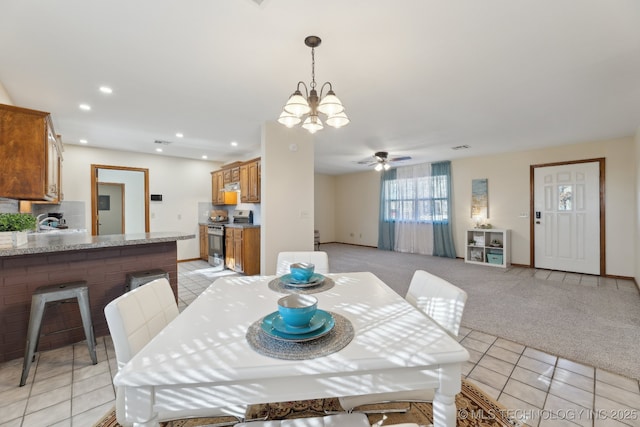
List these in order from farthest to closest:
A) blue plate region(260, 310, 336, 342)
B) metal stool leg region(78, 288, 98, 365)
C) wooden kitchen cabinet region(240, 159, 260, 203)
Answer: wooden kitchen cabinet region(240, 159, 260, 203), metal stool leg region(78, 288, 98, 365), blue plate region(260, 310, 336, 342)

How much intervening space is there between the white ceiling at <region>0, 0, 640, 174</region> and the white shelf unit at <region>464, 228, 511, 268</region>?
2.45m

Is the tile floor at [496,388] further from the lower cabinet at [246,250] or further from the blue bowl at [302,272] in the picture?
the lower cabinet at [246,250]

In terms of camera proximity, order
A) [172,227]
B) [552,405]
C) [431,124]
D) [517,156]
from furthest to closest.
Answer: [172,227]
[517,156]
[431,124]
[552,405]

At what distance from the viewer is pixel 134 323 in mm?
1146

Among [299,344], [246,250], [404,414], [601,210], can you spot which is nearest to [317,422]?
[299,344]

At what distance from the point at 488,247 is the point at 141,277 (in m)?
6.29

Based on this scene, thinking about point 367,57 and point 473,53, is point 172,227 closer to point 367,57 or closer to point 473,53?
point 367,57

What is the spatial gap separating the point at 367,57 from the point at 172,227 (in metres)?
5.69

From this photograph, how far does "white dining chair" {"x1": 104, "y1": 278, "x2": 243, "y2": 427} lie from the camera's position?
1.07m

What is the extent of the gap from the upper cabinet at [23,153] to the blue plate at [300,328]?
2830 mm

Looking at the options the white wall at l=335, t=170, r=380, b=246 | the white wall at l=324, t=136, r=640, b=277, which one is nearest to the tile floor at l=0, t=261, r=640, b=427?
the white wall at l=324, t=136, r=640, b=277

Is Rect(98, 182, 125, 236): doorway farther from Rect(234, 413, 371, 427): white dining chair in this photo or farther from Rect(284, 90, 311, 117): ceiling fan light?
Rect(234, 413, 371, 427): white dining chair

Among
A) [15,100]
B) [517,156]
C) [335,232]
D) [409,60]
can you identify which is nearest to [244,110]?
[409,60]

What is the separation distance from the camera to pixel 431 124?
13.0 feet
